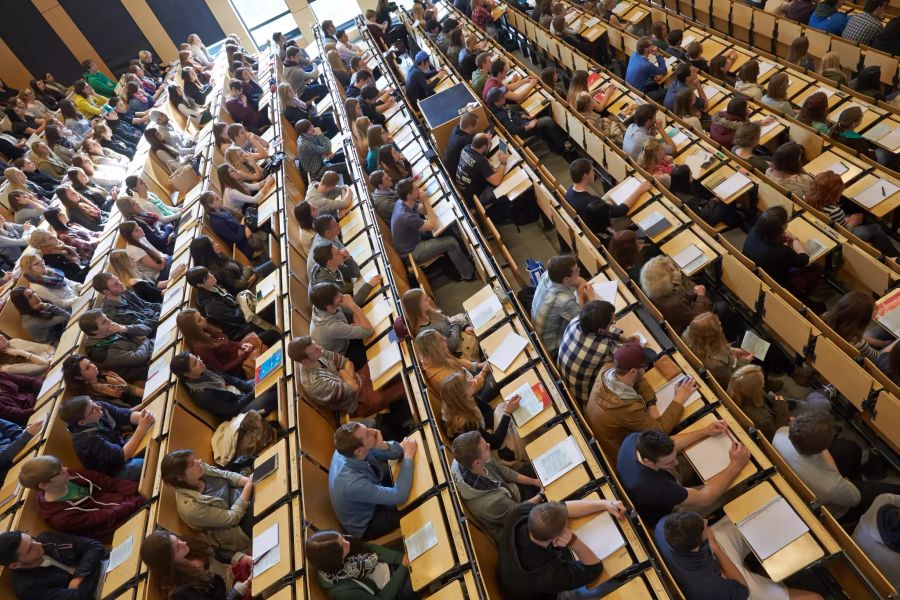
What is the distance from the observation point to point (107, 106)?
1417cm

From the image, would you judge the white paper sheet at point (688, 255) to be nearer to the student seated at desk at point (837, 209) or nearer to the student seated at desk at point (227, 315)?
the student seated at desk at point (837, 209)

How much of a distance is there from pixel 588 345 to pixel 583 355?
91 millimetres

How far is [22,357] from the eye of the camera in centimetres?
660

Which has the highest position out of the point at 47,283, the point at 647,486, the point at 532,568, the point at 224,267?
the point at 47,283

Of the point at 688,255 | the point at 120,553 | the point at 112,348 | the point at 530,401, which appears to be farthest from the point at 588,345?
the point at 112,348

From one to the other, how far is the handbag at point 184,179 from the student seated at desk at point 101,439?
5334mm

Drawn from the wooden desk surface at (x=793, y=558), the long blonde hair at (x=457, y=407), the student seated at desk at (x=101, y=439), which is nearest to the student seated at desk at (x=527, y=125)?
the long blonde hair at (x=457, y=407)

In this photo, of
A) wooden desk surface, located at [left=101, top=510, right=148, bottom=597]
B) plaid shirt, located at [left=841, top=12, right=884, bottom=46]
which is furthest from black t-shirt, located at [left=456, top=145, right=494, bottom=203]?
plaid shirt, located at [left=841, top=12, right=884, bottom=46]

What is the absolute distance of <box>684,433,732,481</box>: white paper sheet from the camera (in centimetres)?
334

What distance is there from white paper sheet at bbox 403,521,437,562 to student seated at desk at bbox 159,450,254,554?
1379 mm

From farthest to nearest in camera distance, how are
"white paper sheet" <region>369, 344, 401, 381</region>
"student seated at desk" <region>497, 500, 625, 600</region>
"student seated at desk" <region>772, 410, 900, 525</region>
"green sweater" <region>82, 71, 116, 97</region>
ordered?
"green sweater" <region>82, 71, 116, 97</region> → "white paper sheet" <region>369, 344, 401, 381</region> → "student seated at desk" <region>772, 410, 900, 525</region> → "student seated at desk" <region>497, 500, 625, 600</region>

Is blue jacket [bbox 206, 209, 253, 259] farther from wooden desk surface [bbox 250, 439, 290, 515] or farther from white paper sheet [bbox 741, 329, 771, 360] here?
white paper sheet [bbox 741, 329, 771, 360]

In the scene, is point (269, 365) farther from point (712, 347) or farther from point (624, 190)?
point (624, 190)

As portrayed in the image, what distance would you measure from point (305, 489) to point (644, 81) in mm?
7014
